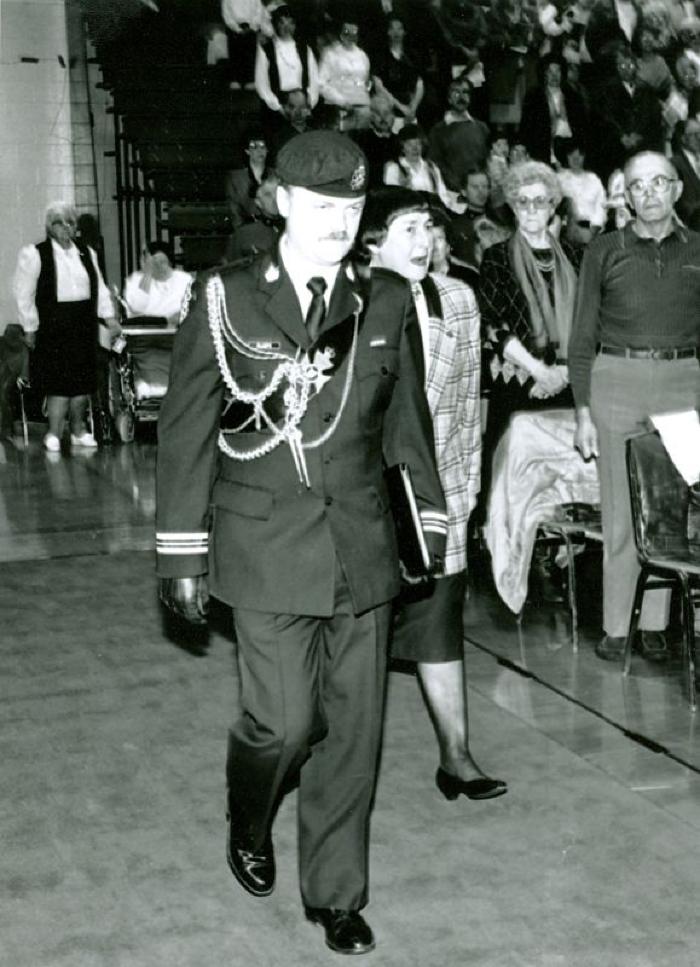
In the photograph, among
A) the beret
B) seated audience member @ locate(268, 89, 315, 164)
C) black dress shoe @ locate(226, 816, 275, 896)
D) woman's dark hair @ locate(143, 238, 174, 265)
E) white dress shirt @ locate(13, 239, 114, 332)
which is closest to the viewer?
the beret

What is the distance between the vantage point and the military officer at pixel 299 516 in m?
3.35

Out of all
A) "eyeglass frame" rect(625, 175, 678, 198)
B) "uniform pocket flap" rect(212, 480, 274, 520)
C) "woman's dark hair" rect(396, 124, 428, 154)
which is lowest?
"uniform pocket flap" rect(212, 480, 274, 520)

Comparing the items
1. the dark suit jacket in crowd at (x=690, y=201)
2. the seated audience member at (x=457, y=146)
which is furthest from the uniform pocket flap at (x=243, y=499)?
the seated audience member at (x=457, y=146)

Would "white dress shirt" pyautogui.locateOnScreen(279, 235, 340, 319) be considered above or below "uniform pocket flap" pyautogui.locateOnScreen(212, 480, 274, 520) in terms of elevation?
above

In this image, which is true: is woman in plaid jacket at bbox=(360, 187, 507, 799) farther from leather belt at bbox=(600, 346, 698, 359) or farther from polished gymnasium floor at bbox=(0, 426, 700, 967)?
leather belt at bbox=(600, 346, 698, 359)

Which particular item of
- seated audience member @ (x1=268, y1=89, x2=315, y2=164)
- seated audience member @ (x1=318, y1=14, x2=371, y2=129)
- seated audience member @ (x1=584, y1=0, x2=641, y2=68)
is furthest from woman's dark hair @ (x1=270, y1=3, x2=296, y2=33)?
seated audience member @ (x1=584, y1=0, x2=641, y2=68)

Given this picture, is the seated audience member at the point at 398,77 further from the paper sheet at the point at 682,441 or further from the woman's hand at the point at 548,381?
the paper sheet at the point at 682,441

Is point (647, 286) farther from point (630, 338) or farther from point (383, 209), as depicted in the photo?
point (383, 209)

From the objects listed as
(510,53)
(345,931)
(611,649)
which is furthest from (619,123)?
(345,931)

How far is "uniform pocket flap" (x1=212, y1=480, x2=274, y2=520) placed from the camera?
132 inches

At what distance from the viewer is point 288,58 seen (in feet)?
47.1

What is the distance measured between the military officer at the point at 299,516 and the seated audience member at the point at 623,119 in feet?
36.6

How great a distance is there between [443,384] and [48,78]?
35.6ft

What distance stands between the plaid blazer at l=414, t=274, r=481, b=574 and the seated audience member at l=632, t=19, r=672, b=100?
10.5 metres
